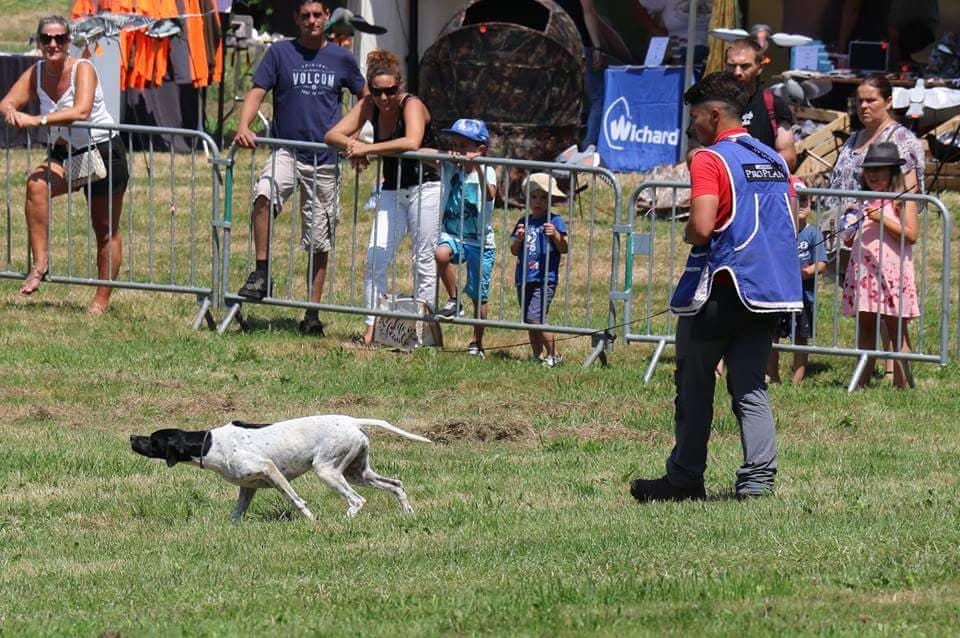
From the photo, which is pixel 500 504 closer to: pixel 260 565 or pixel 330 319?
pixel 260 565

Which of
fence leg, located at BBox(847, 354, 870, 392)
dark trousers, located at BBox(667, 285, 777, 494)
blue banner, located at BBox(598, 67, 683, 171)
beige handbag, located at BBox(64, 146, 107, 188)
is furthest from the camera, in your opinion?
blue banner, located at BBox(598, 67, 683, 171)

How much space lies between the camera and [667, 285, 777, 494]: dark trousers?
737 cm

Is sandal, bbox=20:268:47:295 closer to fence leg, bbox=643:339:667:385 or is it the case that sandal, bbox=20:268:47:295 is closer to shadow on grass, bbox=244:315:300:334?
shadow on grass, bbox=244:315:300:334

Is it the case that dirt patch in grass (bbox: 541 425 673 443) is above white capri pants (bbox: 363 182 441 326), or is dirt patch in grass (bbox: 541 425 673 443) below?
below

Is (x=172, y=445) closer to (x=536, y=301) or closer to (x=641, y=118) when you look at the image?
(x=536, y=301)

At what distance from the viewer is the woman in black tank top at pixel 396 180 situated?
457 inches

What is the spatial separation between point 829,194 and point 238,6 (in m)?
15.7

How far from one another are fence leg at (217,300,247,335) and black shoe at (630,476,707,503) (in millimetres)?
5000

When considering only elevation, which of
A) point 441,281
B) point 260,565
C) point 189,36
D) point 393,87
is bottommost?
point 260,565

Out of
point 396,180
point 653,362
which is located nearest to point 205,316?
point 396,180

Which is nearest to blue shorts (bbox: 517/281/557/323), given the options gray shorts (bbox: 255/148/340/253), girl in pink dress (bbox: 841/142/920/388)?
gray shorts (bbox: 255/148/340/253)

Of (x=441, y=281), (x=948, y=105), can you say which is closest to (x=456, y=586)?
(x=441, y=281)

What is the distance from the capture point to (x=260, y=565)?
657cm

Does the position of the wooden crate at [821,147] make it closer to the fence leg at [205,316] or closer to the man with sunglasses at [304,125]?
the man with sunglasses at [304,125]
